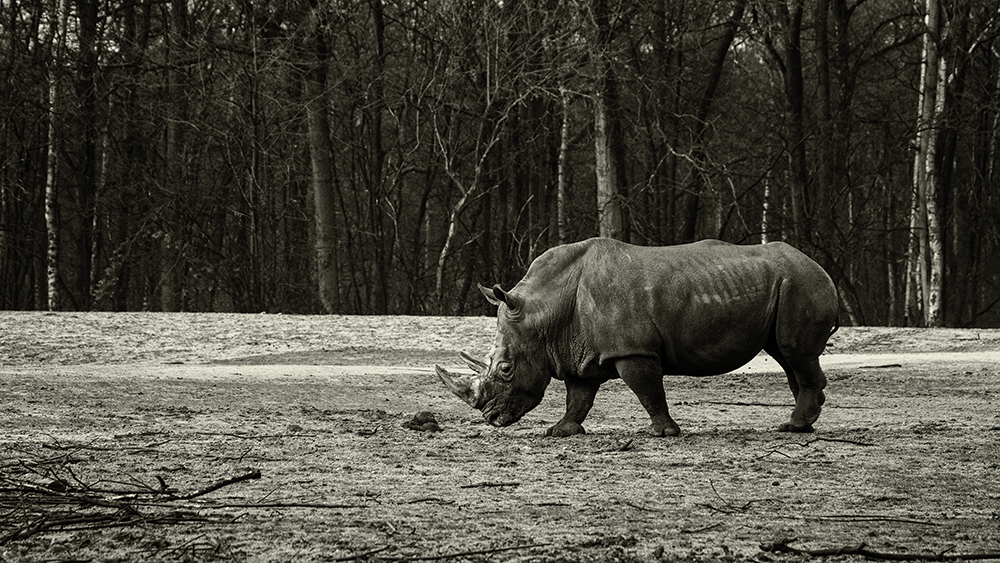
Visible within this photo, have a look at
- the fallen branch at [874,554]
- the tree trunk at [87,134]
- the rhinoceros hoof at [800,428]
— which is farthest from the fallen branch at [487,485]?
the tree trunk at [87,134]

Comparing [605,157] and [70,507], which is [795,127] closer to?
[605,157]

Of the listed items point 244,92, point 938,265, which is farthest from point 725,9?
point 244,92

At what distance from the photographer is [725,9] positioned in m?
25.5

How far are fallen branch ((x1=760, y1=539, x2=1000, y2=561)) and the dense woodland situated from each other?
16.6 metres

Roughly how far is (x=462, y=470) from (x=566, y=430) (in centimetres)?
172

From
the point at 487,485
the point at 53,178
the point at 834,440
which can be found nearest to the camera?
the point at 487,485

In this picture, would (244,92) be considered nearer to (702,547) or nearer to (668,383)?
(668,383)

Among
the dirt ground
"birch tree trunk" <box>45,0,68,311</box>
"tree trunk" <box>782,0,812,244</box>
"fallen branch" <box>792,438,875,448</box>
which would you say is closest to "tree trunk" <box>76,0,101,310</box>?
"birch tree trunk" <box>45,0,68,311</box>

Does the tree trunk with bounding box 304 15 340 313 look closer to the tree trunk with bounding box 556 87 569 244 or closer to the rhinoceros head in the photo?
the tree trunk with bounding box 556 87 569 244

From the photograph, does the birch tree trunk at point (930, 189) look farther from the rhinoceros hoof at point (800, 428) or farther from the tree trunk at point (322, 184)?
the rhinoceros hoof at point (800, 428)

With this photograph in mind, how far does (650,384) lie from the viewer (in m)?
7.96

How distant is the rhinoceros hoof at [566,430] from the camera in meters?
8.25

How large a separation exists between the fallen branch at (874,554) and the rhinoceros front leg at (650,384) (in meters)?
3.40

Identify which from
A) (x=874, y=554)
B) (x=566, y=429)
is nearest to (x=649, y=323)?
(x=566, y=429)
